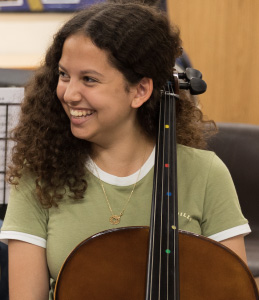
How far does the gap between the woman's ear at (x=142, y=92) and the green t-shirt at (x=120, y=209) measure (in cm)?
14

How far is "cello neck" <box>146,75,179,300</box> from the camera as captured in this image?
0.80 metres

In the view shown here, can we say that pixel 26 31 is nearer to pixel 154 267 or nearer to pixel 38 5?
pixel 38 5

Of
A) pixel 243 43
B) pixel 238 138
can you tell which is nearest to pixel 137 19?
pixel 238 138

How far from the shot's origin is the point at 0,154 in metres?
1.28

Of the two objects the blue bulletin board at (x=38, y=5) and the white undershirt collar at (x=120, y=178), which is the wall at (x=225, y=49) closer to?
the blue bulletin board at (x=38, y=5)

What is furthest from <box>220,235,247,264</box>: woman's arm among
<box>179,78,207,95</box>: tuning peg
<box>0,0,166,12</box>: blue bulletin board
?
<box>0,0,166,12</box>: blue bulletin board

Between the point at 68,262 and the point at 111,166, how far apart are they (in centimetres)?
27

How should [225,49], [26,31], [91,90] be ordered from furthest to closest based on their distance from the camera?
[26,31], [225,49], [91,90]

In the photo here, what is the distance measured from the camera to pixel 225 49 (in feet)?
8.45

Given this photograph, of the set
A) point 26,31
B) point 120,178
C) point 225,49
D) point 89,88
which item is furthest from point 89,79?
point 26,31

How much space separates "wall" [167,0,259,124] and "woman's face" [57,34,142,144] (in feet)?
5.53

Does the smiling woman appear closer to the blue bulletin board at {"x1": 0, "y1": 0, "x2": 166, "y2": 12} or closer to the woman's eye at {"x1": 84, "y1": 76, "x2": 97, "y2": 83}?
the woman's eye at {"x1": 84, "y1": 76, "x2": 97, "y2": 83}

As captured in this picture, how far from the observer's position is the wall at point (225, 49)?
2.52 metres

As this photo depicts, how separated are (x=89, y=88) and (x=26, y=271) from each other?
1.25 ft
